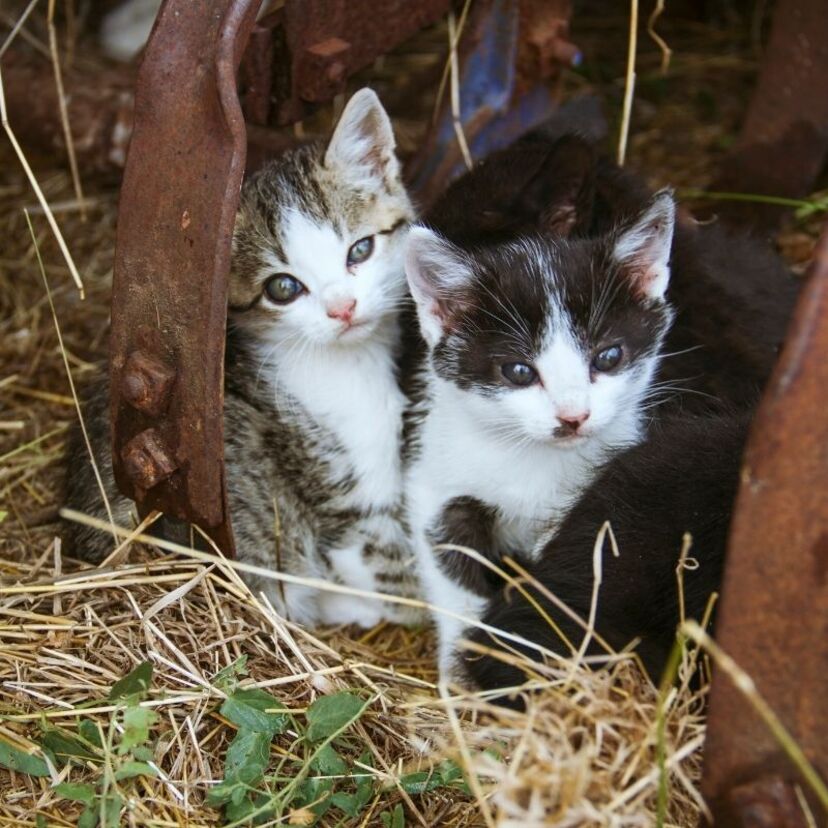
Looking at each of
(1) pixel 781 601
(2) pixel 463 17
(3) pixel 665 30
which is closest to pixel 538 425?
(1) pixel 781 601

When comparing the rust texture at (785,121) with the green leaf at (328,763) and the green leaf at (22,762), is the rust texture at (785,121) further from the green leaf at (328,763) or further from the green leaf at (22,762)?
the green leaf at (22,762)

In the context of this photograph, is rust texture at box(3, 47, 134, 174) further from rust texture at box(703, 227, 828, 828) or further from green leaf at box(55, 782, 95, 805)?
rust texture at box(703, 227, 828, 828)

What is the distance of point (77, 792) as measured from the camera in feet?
6.93

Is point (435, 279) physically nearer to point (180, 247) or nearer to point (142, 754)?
point (180, 247)

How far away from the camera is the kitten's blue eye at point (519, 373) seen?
2635 mm

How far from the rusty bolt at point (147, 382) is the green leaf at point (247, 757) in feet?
2.25

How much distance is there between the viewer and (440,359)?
9.12ft

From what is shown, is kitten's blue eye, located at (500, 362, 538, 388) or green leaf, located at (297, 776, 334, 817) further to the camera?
kitten's blue eye, located at (500, 362, 538, 388)

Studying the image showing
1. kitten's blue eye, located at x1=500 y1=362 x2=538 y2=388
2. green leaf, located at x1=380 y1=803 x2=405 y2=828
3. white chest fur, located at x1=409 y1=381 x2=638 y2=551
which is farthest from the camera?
white chest fur, located at x1=409 y1=381 x2=638 y2=551

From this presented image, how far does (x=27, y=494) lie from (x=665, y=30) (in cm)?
363

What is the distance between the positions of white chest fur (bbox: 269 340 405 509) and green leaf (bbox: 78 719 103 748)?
102 centimetres

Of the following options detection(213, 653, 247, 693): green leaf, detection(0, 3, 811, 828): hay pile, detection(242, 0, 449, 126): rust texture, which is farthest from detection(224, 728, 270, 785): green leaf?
detection(242, 0, 449, 126): rust texture

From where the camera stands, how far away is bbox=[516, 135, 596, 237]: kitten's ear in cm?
293

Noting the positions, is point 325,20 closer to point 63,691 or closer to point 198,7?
point 198,7
